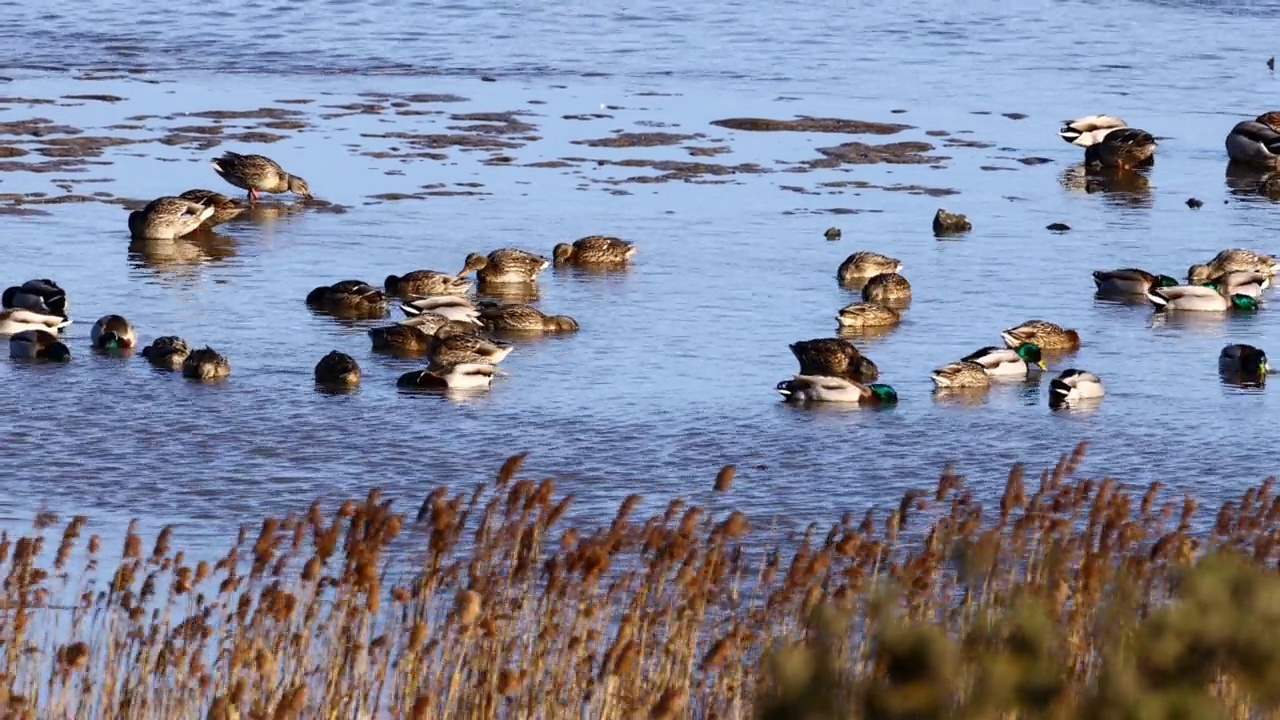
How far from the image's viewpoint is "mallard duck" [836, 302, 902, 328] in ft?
52.7

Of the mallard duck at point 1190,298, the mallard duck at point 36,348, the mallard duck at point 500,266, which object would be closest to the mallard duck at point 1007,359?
the mallard duck at point 1190,298

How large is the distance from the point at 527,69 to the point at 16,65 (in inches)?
314

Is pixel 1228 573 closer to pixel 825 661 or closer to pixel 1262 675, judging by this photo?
pixel 1262 675

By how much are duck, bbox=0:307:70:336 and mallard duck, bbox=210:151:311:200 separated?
6842 mm

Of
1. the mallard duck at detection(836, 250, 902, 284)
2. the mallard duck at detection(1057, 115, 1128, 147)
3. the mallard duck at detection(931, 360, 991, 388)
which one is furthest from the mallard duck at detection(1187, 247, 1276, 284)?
the mallard duck at detection(1057, 115, 1128, 147)

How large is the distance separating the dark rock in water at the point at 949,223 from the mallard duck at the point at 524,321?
18.4 ft

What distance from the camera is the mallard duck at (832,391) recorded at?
1353cm

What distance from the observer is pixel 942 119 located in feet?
95.2

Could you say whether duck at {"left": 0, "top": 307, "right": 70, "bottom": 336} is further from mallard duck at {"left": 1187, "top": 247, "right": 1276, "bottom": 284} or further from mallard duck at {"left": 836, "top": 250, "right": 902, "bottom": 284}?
mallard duck at {"left": 1187, "top": 247, "right": 1276, "bottom": 284}

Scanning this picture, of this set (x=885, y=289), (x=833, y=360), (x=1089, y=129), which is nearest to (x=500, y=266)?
(x=885, y=289)

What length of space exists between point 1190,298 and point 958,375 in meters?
3.88

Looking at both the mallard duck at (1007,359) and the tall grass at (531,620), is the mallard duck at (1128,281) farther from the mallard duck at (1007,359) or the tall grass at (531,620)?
the tall grass at (531,620)

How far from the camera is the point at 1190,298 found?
16953mm

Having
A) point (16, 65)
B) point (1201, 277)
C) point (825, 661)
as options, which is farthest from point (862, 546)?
point (16, 65)
